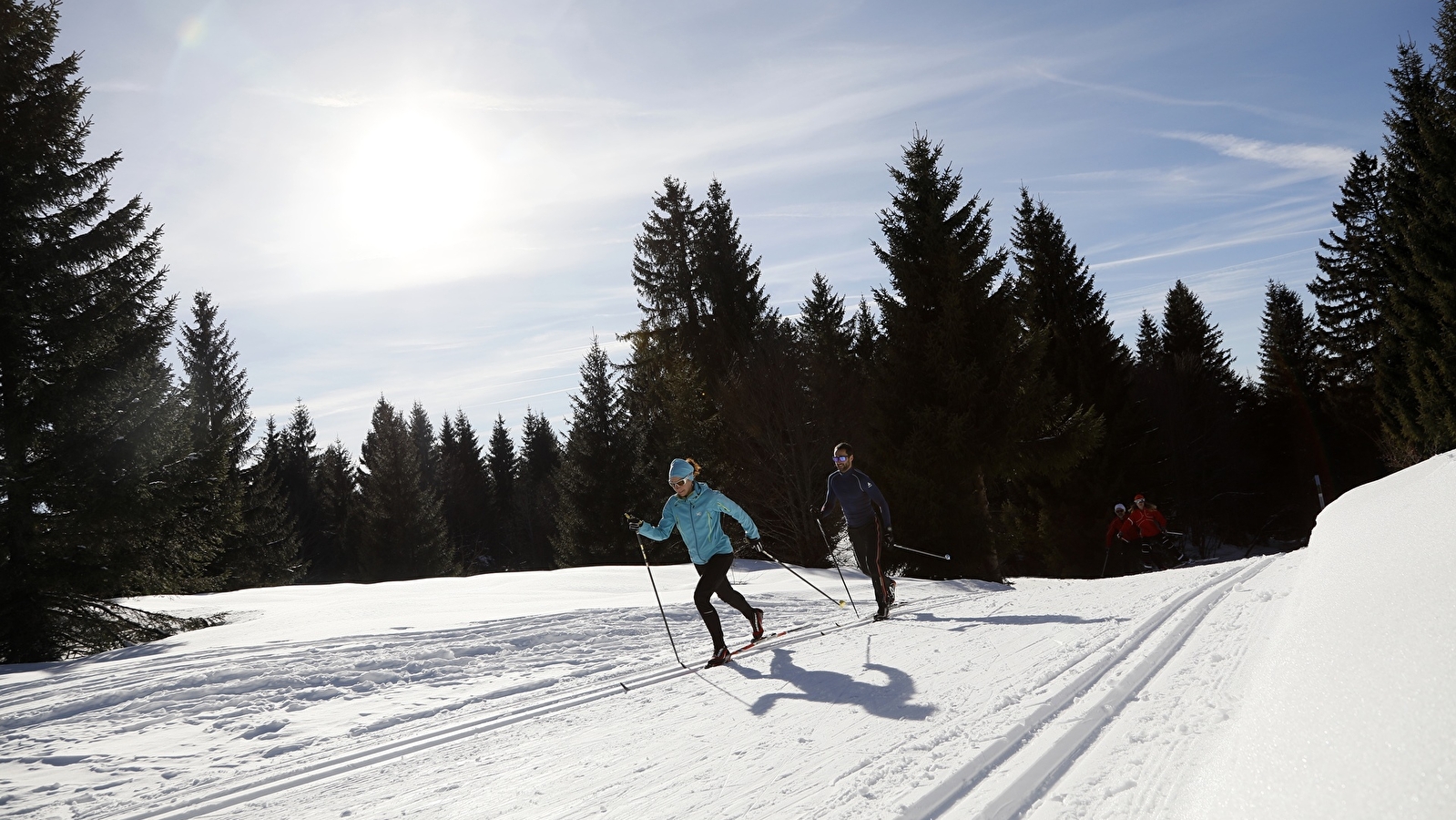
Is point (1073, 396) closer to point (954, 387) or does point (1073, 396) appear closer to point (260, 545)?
point (954, 387)

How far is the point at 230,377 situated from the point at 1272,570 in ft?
131

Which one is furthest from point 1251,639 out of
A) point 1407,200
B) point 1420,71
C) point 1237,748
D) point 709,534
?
point 1420,71

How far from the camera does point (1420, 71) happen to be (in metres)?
27.9

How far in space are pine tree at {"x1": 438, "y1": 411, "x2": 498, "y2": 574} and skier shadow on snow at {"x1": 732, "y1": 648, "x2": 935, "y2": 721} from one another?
5431cm

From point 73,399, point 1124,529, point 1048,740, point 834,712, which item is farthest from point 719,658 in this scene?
point 1124,529

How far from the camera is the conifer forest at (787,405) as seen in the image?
12.8m

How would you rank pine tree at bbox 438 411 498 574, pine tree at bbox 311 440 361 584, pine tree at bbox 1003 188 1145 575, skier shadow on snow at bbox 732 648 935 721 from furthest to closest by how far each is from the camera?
pine tree at bbox 438 411 498 574 → pine tree at bbox 311 440 361 584 → pine tree at bbox 1003 188 1145 575 → skier shadow on snow at bbox 732 648 935 721

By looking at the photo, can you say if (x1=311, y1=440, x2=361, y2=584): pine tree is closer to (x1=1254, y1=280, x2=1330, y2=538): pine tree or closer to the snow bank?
the snow bank

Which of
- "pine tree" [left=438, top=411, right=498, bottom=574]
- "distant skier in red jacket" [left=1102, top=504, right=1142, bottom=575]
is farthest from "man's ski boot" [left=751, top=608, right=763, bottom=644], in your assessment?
"pine tree" [left=438, top=411, right=498, bottom=574]

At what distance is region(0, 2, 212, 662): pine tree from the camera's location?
12062 millimetres

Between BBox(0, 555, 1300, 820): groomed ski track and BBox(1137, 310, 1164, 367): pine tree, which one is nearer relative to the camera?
BBox(0, 555, 1300, 820): groomed ski track

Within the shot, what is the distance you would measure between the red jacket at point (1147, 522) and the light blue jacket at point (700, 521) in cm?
1260

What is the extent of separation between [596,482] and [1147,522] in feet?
72.7

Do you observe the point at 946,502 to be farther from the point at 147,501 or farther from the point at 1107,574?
the point at 147,501
